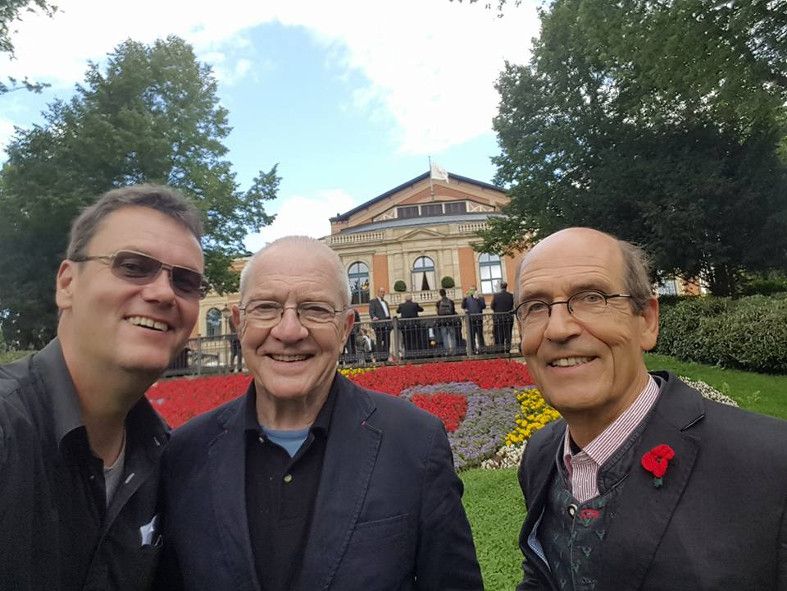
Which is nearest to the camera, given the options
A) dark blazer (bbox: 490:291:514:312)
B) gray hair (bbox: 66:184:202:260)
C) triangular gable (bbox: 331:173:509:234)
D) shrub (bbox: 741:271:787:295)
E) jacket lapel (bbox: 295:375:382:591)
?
jacket lapel (bbox: 295:375:382:591)

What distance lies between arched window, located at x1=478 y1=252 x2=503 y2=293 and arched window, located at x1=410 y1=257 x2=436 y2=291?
3.62 metres

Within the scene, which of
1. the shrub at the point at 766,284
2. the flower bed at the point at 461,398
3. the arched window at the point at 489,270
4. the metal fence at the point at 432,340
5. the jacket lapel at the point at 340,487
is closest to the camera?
the jacket lapel at the point at 340,487

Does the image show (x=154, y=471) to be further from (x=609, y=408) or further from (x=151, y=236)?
(x=609, y=408)

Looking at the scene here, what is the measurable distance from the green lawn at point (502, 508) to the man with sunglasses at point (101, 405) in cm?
246

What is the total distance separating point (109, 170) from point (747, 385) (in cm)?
2193

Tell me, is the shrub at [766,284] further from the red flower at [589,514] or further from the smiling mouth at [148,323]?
the smiling mouth at [148,323]

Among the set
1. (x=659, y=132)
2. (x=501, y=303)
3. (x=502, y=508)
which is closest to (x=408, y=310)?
(x=501, y=303)

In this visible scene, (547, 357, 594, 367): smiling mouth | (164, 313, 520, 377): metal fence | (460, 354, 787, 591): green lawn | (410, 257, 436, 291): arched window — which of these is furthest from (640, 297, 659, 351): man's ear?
(410, 257, 436, 291): arched window

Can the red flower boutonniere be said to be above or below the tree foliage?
below

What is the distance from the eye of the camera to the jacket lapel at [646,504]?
149 centimetres

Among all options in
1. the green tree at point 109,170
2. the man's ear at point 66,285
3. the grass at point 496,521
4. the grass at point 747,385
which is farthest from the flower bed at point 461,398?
the green tree at point 109,170

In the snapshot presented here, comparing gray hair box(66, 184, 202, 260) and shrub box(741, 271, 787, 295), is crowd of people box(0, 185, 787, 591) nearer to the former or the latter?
gray hair box(66, 184, 202, 260)

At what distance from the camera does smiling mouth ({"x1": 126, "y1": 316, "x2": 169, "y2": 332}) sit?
188cm

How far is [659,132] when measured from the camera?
65.7ft
